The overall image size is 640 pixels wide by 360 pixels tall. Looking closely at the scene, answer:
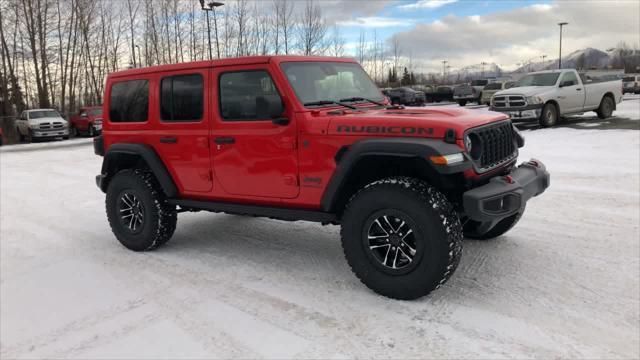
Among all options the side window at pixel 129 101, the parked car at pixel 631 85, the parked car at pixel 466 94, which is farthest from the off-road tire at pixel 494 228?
the parked car at pixel 631 85

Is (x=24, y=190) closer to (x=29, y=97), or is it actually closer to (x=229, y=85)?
(x=229, y=85)

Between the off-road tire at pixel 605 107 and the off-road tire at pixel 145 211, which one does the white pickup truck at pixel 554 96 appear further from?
the off-road tire at pixel 145 211

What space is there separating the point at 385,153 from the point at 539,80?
14.6m

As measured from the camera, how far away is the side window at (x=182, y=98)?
4896 mm

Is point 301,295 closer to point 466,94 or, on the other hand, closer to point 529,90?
point 529,90

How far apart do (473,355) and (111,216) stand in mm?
4249

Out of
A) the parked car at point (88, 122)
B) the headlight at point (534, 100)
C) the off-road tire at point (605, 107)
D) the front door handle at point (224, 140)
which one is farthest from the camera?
the parked car at point (88, 122)

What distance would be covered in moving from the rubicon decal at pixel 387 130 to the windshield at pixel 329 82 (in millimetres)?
590

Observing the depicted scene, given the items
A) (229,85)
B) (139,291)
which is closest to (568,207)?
(229,85)

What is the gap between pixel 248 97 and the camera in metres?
4.57

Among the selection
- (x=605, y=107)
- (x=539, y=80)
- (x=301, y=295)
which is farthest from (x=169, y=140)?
(x=605, y=107)

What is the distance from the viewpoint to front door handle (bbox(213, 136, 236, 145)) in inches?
181

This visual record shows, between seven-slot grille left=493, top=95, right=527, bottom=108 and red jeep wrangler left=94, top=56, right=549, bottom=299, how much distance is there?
1131 cm

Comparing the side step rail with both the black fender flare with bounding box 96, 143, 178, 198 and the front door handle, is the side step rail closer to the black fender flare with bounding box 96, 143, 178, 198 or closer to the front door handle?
the black fender flare with bounding box 96, 143, 178, 198
